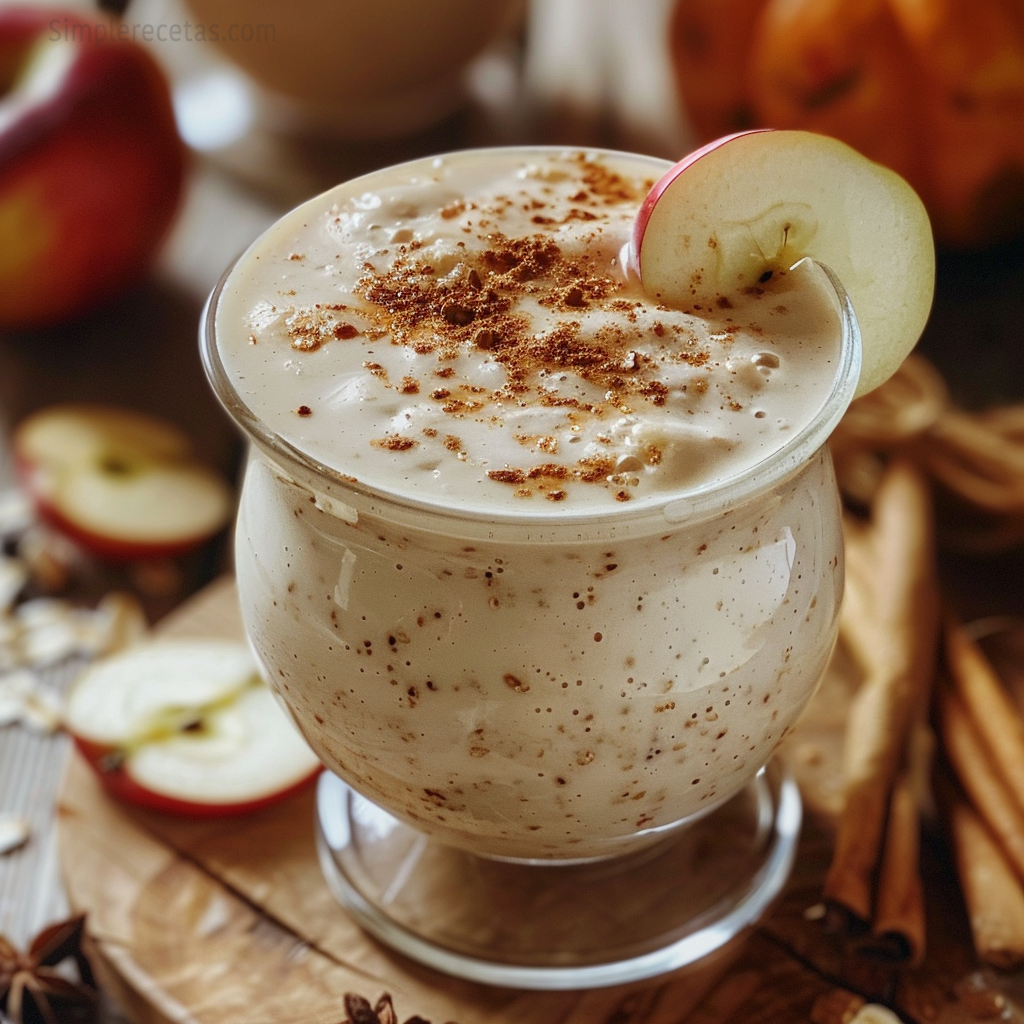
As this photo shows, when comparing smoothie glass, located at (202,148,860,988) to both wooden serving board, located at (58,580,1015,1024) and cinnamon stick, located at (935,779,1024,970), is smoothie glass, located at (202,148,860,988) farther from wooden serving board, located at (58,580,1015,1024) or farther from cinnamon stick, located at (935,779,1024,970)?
cinnamon stick, located at (935,779,1024,970)

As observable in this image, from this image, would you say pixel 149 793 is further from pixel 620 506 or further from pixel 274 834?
pixel 620 506

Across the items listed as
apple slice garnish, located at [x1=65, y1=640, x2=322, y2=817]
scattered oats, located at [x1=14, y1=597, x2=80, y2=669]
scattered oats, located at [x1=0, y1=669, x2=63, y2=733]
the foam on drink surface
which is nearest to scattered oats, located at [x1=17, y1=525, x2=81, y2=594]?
scattered oats, located at [x1=14, y1=597, x2=80, y2=669]

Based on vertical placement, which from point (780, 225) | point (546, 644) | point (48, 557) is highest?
point (780, 225)

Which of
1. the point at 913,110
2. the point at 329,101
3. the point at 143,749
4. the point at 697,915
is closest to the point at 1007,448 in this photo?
the point at 913,110

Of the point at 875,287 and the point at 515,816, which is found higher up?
the point at 875,287

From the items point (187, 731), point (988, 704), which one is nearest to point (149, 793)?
point (187, 731)

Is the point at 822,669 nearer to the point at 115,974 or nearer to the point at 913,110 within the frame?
the point at 115,974
